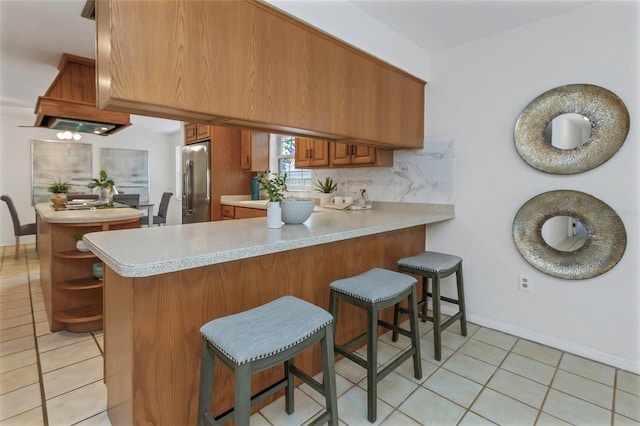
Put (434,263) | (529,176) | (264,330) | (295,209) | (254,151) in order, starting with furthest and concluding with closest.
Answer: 1. (254,151)
2. (529,176)
3. (434,263)
4. (295,209)
5. (264,330)

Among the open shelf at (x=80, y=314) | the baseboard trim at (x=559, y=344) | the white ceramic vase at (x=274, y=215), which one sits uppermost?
the white ceramic vase at (x=274, y=215)

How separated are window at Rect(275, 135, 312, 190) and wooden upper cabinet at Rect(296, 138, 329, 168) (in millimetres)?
549

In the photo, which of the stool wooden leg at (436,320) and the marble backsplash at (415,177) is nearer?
the stool wooden leg at (436,320)

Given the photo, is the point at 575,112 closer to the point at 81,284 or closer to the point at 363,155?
the point at 363,155

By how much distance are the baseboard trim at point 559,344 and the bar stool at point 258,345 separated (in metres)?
1.98

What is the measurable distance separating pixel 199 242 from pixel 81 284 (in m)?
1.98

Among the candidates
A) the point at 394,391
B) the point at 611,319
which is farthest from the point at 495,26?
the point at 394,391

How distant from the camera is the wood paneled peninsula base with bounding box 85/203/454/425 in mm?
1245

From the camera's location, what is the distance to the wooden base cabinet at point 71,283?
2.62 meters

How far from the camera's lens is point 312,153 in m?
3.66

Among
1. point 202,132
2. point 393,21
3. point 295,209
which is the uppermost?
point 393,21

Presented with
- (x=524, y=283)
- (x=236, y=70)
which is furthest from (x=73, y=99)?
(x=524, y=283)

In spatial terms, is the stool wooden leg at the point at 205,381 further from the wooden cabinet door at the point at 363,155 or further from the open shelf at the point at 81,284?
the wooden cabinet door at the point at 363,155

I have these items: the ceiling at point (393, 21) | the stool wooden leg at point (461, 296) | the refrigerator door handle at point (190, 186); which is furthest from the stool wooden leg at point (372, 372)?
the refrigerator door handle at point (190, 186)
